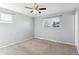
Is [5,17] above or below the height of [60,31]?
above

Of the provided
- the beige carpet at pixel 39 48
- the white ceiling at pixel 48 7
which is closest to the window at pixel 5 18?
the white ceiling at pixel 48 7

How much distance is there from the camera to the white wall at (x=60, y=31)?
1.33 m

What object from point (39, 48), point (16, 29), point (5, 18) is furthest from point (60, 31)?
point (5, 18)

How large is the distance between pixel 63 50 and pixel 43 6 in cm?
76

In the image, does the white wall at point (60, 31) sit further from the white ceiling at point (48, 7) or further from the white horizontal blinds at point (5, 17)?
the white horizontal blinds at point (5, 17)

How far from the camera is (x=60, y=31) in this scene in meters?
1.43

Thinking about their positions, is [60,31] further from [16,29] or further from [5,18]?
[5,18]

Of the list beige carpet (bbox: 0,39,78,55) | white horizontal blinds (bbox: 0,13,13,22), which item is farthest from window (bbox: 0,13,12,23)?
beige carpet (bbox: 0,39,78,55)

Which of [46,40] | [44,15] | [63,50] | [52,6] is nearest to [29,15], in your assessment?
[44,15]

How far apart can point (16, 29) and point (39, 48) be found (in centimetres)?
51

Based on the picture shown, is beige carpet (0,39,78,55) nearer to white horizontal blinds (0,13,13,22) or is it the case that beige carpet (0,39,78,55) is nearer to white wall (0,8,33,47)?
white wall (0,8,33,47)

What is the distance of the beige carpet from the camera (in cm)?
120

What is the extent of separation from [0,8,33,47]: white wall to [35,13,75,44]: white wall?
145 mm
